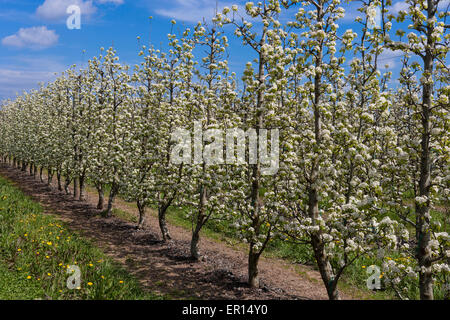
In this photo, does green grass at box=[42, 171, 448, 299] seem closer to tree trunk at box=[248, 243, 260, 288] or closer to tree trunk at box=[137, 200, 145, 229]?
tree trunk at box=[137, 200, 145, 229]

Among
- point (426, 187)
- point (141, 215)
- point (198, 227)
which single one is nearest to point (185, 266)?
point (198, 227)

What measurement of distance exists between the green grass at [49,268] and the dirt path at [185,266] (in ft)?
3.75

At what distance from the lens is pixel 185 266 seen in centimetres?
1256

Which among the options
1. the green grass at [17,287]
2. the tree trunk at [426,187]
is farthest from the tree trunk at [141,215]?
the tree trunk at [426,187]

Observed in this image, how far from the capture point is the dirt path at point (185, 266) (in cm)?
1068

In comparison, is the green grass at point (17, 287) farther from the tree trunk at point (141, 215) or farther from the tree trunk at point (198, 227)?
the tree trunk at point (141, 215)

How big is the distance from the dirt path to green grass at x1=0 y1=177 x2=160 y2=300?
114 cm

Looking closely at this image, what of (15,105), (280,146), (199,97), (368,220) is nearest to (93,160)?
(199,97)

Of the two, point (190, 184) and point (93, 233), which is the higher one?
point (190, 184)

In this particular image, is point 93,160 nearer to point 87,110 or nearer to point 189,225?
point 87,110

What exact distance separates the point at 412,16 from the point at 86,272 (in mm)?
10135

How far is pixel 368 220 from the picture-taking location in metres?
7.45

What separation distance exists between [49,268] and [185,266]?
488cm

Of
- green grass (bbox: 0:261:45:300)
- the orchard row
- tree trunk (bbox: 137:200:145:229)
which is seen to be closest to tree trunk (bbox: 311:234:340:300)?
the orchard row
